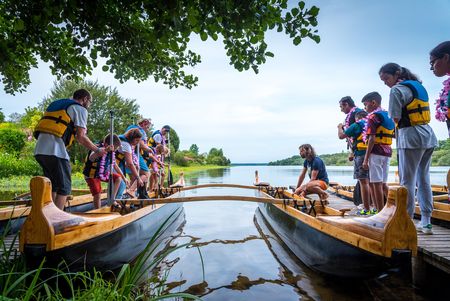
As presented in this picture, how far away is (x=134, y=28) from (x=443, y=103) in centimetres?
369

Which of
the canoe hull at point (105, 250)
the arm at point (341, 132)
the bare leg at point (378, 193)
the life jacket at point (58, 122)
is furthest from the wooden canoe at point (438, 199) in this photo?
the life jacket at point (58, 122)

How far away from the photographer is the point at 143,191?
222 inches

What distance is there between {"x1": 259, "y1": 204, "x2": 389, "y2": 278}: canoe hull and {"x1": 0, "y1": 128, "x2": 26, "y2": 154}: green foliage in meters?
23.9

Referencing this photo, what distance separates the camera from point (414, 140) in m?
3.20

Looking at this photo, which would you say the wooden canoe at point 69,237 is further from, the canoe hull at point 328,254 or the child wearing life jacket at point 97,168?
the canoe hull at point 328,254

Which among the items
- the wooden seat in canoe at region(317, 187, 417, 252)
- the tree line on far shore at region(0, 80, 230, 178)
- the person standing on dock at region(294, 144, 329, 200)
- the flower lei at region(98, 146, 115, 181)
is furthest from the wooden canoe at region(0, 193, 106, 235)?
the tree line on far shore at region(0, 80, 230, 178)

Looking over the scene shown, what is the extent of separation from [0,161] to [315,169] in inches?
803

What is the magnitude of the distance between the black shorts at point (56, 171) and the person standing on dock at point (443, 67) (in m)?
4.32

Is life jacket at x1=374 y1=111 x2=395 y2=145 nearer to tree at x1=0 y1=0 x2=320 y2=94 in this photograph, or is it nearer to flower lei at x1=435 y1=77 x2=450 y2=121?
flower lei at x1=435 y1=77 x2=450 y2=121

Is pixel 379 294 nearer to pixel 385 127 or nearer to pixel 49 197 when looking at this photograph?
pixel 385 127

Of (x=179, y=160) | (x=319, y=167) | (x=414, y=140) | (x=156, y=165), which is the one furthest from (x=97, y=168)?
(x=179, y=160)

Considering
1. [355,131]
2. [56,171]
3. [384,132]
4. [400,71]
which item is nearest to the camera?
[56,171]

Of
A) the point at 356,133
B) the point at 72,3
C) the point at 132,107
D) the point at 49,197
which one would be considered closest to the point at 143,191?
the point at 49,197

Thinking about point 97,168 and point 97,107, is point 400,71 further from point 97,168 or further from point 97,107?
point 97,107
